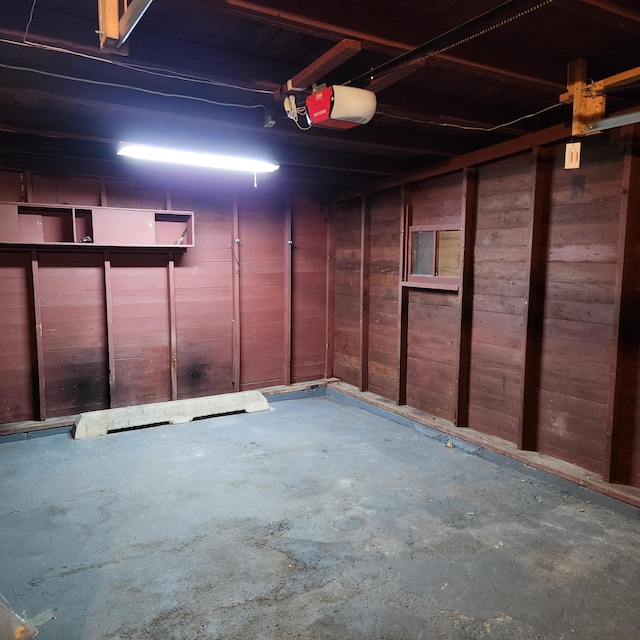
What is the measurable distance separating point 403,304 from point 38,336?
10.5ft

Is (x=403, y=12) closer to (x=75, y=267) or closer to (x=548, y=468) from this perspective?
(x=548, y=468)

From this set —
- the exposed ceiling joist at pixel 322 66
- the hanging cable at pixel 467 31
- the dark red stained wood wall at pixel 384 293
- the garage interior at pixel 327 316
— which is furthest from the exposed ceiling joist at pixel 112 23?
the dark red stained wood wall at pixel 384 293

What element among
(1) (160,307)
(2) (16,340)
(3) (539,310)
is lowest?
(2) (16,340)

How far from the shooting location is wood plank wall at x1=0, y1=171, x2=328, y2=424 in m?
4.06

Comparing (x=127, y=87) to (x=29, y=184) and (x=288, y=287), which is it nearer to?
(x=29, y=184)

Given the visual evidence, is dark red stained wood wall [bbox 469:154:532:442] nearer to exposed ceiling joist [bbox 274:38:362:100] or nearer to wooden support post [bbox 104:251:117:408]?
exposed ceiling joist [bbox 274:38:362:100]

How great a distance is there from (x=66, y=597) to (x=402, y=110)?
2983 mm

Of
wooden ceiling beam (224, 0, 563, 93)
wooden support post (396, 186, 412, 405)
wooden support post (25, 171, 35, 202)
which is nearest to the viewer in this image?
wooden ceiling beam (224, 0, 563, 93)

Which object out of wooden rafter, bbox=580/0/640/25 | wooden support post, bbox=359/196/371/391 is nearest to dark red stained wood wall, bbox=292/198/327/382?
wooden support post, bbox=359/196/371/391

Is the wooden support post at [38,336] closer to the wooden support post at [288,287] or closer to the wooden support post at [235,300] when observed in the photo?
the wooden support post at [235,300]

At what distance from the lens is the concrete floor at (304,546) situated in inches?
75.0

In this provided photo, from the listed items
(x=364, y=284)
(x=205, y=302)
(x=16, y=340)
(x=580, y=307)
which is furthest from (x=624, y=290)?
(x=16, y=340)

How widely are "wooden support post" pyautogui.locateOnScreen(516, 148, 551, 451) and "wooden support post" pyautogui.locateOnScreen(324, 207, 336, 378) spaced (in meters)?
2.54

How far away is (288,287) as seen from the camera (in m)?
5.22
